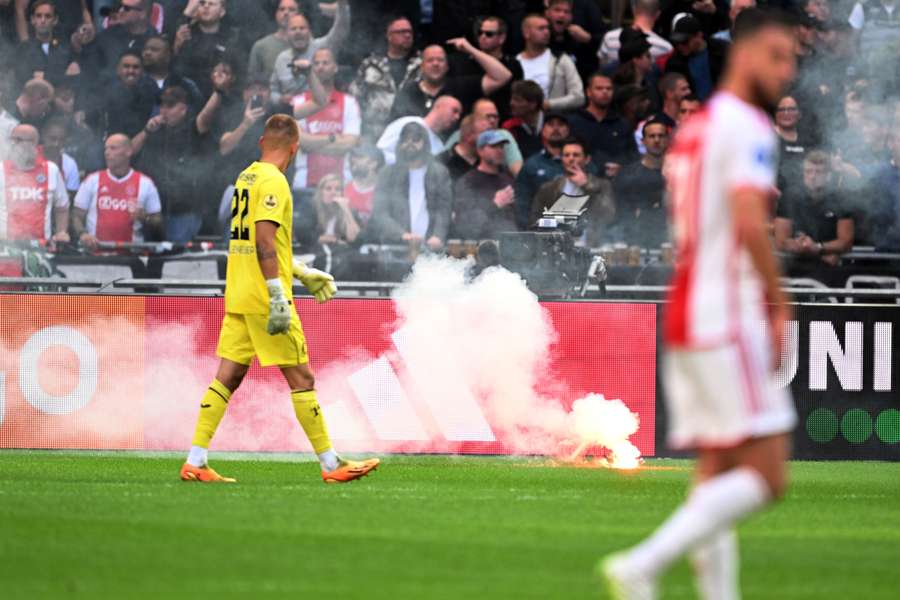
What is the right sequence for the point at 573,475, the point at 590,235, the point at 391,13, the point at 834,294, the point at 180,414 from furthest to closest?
1. the point at 391,13
2. the point at 590,235
3. the point at 834,294
4. the point at 180,414
5. the point at 573,475

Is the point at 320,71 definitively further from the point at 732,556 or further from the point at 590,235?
the point at 732,556

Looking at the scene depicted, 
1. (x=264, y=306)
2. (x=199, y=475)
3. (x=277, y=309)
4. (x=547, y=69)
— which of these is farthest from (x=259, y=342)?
(x=547, y=69)

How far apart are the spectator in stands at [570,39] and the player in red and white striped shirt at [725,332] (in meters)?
13.5

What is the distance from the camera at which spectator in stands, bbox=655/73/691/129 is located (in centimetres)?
1859

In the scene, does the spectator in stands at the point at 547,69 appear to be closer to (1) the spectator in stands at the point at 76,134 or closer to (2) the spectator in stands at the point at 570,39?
(2) the spectator in stands at the point at 570,39

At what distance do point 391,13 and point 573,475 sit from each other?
7.75 m

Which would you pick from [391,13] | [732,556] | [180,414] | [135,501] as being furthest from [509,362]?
[732,556]

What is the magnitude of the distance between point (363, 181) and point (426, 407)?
404 cm

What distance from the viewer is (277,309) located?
36.0 ft

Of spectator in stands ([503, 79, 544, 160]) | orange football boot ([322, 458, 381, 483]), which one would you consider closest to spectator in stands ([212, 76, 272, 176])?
spectator in stands ([503, 79, 544, 160])

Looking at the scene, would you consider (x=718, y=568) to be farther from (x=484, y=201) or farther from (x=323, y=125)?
(x=323, y=125)

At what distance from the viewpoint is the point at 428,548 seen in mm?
8078

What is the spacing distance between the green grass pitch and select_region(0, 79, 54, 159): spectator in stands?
5686 mm

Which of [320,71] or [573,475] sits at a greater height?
[320,71]
